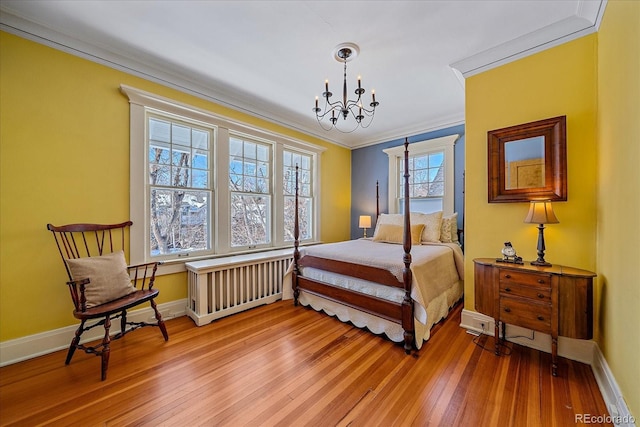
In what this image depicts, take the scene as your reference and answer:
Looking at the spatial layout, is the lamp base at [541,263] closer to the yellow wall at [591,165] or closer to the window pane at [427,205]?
the yellow wall at [591,165]

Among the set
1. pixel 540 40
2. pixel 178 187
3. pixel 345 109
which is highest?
pixel 540 40

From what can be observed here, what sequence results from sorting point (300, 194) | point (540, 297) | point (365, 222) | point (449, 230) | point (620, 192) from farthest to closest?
1. point (365, 222)
2. point (300, 194)
3. point (449, 230)
4. point (540, 297)
5. point (620, 192)

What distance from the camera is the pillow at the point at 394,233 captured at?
11.2 ft

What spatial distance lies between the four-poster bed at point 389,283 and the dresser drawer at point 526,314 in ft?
1.91

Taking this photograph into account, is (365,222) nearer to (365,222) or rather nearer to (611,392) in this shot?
(365,222)

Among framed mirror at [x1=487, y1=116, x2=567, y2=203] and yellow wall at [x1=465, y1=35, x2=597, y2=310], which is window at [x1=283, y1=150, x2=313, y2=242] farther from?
framed mirror at [x1=487, y1=116, x2=567, y2=203]

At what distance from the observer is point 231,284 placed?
294cm

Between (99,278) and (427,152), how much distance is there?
14.8 ft

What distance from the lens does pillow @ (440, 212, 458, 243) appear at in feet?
11.5

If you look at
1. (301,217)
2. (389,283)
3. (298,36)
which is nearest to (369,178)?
(301,217)

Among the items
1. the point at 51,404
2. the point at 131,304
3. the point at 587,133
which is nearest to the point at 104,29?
the point at 131,304

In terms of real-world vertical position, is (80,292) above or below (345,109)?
below

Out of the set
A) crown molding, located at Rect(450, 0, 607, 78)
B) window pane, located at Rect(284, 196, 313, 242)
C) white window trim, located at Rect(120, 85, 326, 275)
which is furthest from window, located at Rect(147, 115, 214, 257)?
crown molding, located at Rect(450, 0, 607, 78)

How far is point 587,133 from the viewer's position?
2004mm
